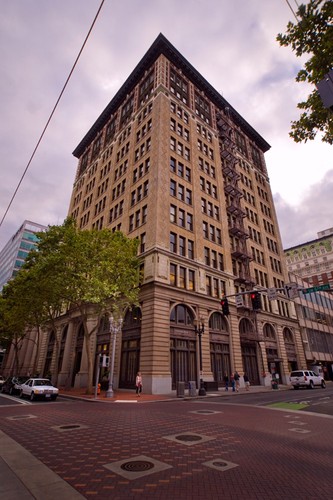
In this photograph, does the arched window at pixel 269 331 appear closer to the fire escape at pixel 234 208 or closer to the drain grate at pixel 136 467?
the fire escape at pixel 234 208

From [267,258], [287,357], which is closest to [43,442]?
[287,357]

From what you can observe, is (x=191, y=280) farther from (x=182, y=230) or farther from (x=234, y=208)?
(x=234, y=208)

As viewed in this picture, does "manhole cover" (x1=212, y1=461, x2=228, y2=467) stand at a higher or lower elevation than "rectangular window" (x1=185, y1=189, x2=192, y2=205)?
lower

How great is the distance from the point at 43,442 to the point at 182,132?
3981 centimetres

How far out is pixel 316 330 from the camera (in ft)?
172

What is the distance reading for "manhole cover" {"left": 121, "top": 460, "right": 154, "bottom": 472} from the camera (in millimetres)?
5771

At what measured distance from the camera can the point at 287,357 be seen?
4234 cm

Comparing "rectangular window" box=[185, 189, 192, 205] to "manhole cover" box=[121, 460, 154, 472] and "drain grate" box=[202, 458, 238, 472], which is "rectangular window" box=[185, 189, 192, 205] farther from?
"manhole cover" box=[121, 460, 154, 472]

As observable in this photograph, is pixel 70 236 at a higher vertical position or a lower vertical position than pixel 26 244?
lower

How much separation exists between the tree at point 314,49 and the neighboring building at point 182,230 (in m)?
13.1

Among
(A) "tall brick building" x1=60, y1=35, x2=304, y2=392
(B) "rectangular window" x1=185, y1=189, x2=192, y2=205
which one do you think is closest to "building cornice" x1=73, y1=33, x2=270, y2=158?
(A) "tall brick building" x1=60, y1=35, x2=304, y2=392

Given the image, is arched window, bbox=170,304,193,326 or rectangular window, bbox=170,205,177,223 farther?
rectangular window, bbox=170,205,177,223

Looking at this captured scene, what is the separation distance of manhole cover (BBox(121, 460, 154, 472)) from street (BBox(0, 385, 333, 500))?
0.02m

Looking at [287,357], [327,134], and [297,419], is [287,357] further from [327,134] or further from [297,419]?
[327,134]
